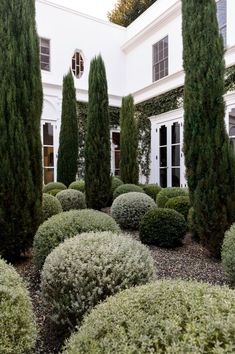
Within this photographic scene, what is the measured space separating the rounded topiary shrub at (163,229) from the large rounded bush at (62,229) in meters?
1.34

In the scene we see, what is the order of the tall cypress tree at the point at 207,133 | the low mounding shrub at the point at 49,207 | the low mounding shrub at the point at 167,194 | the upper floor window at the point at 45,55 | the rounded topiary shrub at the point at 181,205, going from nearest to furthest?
1. the tall cypress tree at the point at 207,133
2. the low mounding shrub at the point at 49,207
3. the rounded topiary shrub at the point at 181,205
4. the low mounding shrub at the point at 167,194
5. the upper floor window at the point at 45,55

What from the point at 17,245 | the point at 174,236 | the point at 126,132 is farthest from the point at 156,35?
the point at 17,245

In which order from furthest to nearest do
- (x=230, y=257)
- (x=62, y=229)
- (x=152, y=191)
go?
(x=152, y=191), (x=62, y=229), (x=230, y=257)

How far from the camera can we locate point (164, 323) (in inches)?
55.8

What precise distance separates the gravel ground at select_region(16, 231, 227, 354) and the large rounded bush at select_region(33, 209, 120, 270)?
0.39 m

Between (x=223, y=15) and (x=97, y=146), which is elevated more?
(x=223, y=15)

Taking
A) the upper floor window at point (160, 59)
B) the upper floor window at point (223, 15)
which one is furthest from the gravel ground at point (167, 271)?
the upper floor window at point (160, 59)

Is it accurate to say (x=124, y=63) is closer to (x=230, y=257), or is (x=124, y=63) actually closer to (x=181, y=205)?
(x=181, y=205)

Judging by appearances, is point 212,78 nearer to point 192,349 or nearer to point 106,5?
point 192,349

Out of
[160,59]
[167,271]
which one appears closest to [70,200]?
[167,271]

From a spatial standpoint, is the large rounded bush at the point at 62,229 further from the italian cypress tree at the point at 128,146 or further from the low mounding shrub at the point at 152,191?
the italian cypress tree at the point at 128,146

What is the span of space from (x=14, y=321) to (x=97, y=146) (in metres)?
6.93

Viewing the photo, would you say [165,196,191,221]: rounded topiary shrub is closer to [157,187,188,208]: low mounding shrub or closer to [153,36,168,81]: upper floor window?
[157,187,188,208]: low mounding shrub

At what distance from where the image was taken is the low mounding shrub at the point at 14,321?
194 cm
